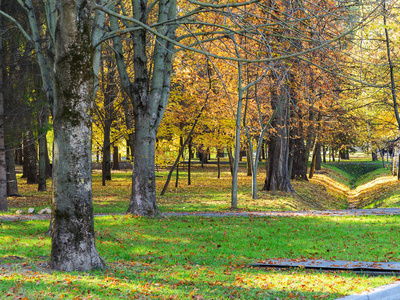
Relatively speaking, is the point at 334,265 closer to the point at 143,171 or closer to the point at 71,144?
the point at 71,144

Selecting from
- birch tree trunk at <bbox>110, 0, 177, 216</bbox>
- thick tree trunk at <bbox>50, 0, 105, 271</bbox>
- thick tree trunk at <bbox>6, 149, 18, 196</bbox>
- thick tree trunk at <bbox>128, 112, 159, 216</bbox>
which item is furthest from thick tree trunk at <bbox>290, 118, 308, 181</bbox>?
thick tree trunk at <bbox>50, 0, 105, 271</bbox>

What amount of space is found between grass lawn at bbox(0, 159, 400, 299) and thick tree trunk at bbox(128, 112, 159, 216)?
49 cm

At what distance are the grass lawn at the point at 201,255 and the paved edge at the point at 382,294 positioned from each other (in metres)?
0.21

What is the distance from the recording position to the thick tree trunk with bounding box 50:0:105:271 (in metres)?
6.79

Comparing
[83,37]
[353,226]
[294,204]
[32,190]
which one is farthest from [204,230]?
[32,190]

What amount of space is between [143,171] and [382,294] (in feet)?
28.5

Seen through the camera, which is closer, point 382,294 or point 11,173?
point 382,294

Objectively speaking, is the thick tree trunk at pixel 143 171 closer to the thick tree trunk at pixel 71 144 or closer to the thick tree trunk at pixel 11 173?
the thick tree trunk at pixel 71 144

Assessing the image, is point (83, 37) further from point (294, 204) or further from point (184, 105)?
point (184, 105)

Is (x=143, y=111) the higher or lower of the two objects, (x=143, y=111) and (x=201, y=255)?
the higher

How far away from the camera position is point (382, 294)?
5988 millimetres

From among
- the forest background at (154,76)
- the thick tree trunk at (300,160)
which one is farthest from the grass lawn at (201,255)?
the thick tree trunk at (300,160)

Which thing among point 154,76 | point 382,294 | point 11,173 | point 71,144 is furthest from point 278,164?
point 71,144

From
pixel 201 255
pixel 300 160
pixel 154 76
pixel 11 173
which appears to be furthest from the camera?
pixel 300 160
